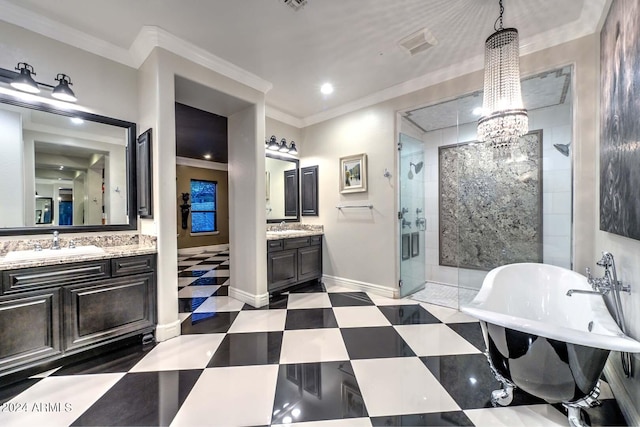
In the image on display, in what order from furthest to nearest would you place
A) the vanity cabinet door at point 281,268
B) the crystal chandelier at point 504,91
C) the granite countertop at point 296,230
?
the granite countertop at point 296,230, the vanity cabinet door at point 281,268, the crystal chandelier at point 504,91

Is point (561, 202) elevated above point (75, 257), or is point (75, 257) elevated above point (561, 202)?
point (561, 202)

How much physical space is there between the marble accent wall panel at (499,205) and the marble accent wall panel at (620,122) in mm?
1054

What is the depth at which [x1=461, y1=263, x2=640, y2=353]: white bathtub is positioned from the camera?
1.49m

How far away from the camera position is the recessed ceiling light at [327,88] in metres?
3.16

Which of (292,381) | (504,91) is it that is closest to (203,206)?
(292,381)

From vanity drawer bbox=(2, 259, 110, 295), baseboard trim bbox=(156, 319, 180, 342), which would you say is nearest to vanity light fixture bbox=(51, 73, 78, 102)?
vanity drawer bbox=(2, 259, 110, 295)

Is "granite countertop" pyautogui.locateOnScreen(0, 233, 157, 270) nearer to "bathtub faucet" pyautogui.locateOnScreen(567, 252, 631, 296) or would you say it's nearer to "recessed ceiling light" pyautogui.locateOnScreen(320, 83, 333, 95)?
"recessed ceiling light" pyautogui.locateOnScreen(320, 83, 333, 95)

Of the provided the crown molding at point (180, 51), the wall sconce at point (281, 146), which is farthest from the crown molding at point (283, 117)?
the crown molding at point (180, 51)

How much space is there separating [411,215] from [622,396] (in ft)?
8.19

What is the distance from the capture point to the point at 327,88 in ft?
10.6

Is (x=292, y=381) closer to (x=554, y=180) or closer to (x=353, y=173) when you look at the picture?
(x=353, y=173)

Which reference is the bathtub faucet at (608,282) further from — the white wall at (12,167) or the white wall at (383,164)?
the white wall at (12,167)

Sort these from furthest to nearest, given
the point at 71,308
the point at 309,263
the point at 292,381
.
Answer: the point at 309,263, the point at 71,308, the point at 292,381

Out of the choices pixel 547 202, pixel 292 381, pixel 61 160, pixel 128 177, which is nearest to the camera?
pixel 292 381
